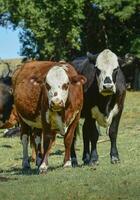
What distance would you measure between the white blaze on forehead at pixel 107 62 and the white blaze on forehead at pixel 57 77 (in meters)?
1.15

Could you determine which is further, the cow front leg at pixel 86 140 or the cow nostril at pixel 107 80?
the cow front leg at pixel 86 140

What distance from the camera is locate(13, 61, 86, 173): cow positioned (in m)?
14.8

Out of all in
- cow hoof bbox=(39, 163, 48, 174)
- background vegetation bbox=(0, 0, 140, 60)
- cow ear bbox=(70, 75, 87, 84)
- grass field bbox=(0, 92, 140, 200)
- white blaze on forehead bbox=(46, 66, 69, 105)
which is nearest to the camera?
grass field bbox=(0, 92, 140, 200)

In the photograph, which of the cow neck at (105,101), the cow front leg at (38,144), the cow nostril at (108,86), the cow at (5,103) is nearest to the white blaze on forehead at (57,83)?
the cow nostril at (108,86)

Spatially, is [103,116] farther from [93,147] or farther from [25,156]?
[25,156]

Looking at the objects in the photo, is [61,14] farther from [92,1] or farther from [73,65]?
[73,65]

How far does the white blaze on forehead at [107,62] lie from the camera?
1574 cm

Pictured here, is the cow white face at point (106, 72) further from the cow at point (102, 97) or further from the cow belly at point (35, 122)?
the cow belly at point (35, 122)

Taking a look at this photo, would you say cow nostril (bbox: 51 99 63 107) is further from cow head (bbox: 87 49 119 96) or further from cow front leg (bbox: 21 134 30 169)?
cow front leg (bbox: 21 134 30 169)

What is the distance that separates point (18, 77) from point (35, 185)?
4.97m

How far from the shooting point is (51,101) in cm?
1449

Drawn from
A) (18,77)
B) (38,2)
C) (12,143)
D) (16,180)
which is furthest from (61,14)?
(16,180)

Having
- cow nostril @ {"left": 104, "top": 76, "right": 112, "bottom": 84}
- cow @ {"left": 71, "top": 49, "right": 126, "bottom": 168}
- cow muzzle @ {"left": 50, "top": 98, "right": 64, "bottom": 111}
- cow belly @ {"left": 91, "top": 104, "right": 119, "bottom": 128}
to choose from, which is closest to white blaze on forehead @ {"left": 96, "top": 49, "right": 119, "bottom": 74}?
cow @ {"left": 71, "top": 49, "right": 126, "bottom": 168}

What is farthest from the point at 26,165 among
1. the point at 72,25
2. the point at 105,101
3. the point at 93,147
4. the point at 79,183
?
the point at 72,25
